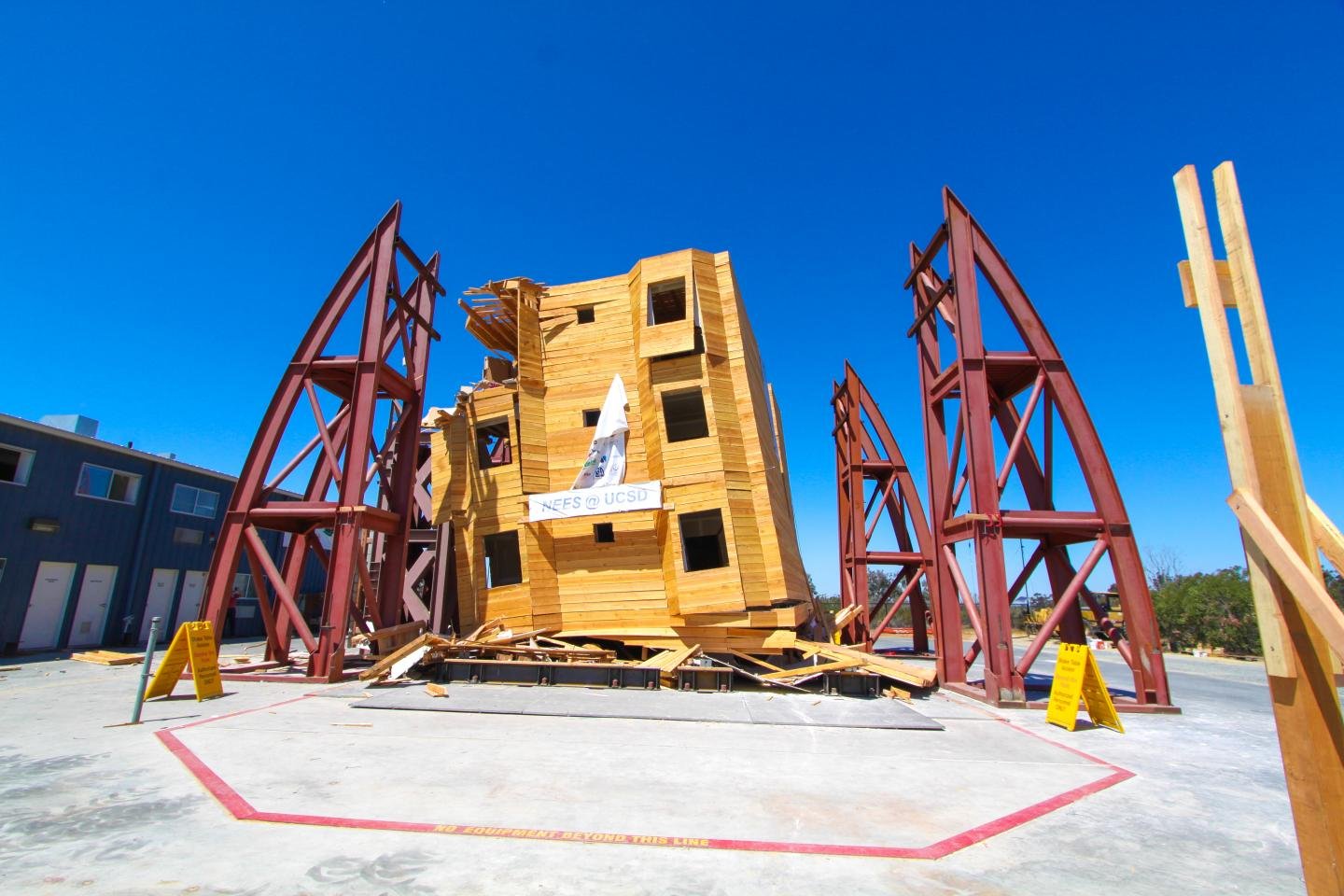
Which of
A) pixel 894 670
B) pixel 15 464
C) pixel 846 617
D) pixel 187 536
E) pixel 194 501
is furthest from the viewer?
pixel 194 501

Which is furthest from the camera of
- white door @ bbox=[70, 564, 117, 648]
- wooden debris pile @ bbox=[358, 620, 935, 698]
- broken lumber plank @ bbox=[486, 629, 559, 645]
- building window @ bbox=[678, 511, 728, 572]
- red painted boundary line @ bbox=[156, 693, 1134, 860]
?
white door @ bbox=[70, 564, 117, 648]

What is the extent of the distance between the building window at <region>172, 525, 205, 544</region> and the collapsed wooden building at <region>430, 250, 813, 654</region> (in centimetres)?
1393

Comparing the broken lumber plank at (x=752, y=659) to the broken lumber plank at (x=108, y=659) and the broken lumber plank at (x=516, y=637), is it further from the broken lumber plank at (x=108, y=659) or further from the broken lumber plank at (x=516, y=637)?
the broken lumber plank at (x=108, y=659)

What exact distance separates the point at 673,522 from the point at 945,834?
13.3 meters

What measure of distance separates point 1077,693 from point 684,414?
53.4ft

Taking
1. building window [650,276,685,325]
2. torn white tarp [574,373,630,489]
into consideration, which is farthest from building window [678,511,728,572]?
building window [650,276,685,325]

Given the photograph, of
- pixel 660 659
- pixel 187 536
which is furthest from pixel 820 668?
pixel 187 536

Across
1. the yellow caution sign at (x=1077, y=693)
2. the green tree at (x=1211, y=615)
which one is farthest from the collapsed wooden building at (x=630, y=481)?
the green tree at (x=1211, y=615)

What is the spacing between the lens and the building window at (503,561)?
22.3m

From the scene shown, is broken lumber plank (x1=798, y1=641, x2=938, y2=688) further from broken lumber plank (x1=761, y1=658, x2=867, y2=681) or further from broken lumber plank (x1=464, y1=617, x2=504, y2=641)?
broken lumber plank (x1=464, y1=617, x2=504, y2=641)

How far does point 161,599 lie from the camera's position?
88.9ft

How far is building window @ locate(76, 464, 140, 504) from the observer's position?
2380 cm

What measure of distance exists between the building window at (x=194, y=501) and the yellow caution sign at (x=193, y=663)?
18.8m

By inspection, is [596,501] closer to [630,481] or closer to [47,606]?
[630,481]
